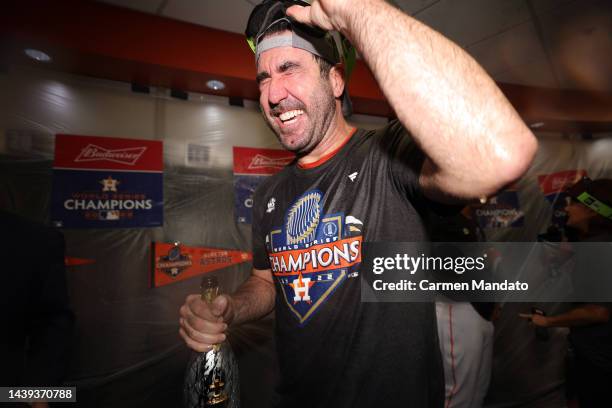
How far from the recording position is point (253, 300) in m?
1.22

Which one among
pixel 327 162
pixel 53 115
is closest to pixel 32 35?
pixel 53 115

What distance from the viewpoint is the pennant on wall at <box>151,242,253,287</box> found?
2717 mm

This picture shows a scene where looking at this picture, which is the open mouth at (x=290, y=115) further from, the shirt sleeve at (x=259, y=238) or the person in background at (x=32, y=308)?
the person in background at (x=32, y=308)

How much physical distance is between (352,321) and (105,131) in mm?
2860

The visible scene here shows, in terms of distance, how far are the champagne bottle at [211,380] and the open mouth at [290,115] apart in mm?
765

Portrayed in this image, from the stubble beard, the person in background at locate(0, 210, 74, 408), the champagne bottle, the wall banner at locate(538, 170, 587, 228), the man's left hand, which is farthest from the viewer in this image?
the wall banner at locate(538, 170, 587, 228)

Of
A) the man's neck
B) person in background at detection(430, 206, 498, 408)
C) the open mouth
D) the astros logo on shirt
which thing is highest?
the open mouth

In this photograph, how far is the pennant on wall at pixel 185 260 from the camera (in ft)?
8.91

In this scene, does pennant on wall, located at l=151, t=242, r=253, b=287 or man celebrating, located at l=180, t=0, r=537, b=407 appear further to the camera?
pennant on wall, located at l=151, t=242, r=253, b=287

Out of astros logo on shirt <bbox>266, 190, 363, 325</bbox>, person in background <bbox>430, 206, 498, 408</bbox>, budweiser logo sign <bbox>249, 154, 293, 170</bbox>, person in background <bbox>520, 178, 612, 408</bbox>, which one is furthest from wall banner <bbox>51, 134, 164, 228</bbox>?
person in background <bbox>520, 178, 612, 408</bbox>

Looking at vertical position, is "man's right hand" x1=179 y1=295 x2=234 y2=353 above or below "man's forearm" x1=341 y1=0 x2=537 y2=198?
below

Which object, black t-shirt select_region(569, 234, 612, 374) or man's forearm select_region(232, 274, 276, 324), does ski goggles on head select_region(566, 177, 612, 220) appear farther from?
man's forearm select_region(232, 274, 276, 324)

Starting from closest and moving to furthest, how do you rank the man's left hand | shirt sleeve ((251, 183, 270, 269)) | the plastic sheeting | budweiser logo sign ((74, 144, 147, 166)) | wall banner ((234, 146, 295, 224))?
the man's left hand, shirt sleeve ((251, 183, 270, 269)), the plastic sheeting, budweiser logo sign ((74, 144, 147, 166)), wall banner ((234, 146, 295, 224))

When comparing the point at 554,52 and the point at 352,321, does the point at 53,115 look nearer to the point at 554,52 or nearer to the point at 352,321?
the point at 352,321
